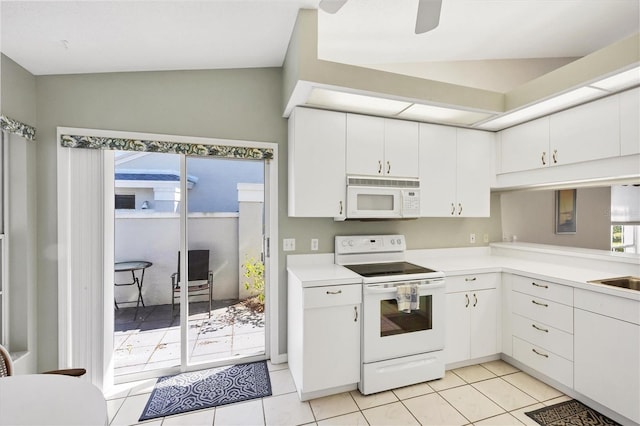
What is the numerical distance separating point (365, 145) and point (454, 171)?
1.02 meters

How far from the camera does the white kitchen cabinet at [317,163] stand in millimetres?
2275

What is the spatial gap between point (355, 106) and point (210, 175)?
1414 mm

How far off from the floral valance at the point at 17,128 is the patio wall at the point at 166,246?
75 cm

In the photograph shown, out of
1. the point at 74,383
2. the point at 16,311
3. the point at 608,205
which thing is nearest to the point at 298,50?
the point at 74,383

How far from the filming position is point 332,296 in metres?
2.06

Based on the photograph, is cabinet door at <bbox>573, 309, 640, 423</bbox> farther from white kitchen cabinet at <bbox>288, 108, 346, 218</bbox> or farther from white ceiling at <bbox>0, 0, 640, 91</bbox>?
white ceiling at <bbox>0, 0, 640, 91</bbox>

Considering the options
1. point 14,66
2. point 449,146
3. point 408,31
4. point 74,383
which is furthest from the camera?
point 449,146

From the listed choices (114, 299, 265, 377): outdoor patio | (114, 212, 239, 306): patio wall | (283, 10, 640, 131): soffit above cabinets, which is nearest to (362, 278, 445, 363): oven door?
(114, 299, 265, 377): outdoor patio

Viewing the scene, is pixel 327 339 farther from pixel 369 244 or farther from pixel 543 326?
pixel 543 326

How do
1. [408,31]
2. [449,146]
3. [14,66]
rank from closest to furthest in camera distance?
[14,66]
[408,31]
[449,146]

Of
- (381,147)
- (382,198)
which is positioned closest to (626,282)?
(382,198)

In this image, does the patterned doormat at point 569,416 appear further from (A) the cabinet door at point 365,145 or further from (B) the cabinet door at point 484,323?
(A) the cabinet door at point 365,145

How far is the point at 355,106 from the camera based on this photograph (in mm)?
2309

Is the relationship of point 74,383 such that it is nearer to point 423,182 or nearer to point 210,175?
point 210,175
